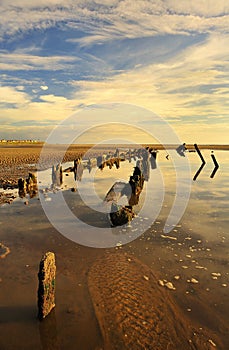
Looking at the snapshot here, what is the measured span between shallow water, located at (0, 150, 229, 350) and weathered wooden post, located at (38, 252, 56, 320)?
28cm

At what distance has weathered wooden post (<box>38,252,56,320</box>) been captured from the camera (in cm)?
658

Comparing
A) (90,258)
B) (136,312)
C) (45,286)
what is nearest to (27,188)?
(90,258)

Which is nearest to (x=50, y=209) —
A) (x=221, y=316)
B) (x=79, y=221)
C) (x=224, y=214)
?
(x=79, y=221)

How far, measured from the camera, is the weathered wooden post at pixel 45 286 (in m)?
6.58

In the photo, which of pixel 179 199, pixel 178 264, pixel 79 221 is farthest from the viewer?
pixel 179 199

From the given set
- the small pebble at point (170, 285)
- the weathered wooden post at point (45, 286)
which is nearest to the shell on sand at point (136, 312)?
the small pebble at point (170, 285)

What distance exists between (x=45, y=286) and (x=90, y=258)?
145 inches

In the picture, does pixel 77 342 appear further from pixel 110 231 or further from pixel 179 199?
pixel 179 199

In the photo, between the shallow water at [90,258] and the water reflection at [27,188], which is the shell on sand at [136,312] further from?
the water reflection at [27,188]

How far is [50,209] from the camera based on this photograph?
16422 millimetres

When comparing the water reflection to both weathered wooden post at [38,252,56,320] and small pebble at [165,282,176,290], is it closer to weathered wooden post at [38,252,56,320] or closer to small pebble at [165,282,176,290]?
weathered wooden post at [38,252,56,320]

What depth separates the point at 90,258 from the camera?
10.2 m

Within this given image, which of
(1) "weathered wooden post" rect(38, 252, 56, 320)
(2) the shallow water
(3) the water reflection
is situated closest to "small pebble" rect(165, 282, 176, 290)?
(2) the shallow water

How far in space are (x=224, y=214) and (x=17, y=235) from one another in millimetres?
11732
